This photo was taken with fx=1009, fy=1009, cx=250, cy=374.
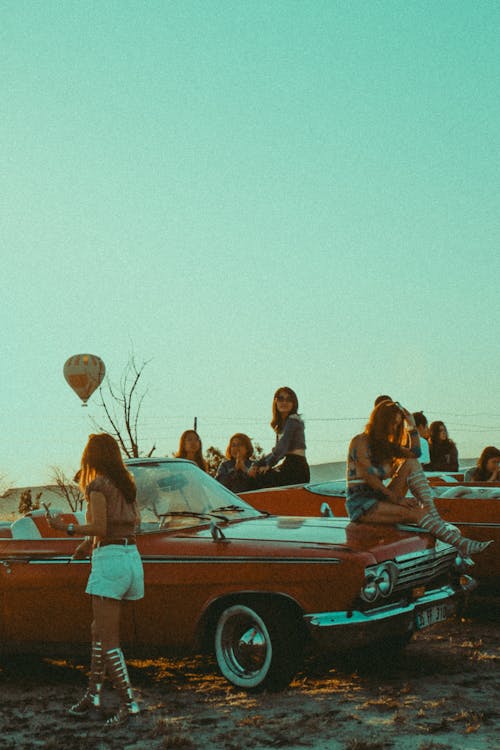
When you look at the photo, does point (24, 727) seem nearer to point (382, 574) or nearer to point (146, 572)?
point (146, 572)

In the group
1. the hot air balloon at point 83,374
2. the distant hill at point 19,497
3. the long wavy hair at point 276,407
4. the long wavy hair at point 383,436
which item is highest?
the hot air balloon at point 83,374

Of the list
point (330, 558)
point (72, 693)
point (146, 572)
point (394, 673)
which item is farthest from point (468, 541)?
point (72, 693)

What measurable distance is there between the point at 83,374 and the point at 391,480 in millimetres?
27849

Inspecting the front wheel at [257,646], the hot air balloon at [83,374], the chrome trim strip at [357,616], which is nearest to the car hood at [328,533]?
the chrome trim strip at [357,616]

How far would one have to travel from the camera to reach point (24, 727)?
18.5 ft

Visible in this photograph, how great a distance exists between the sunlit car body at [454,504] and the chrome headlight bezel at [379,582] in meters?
1.41

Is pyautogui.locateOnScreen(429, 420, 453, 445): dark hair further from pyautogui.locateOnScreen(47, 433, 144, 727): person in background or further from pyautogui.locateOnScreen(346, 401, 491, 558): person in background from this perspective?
pyautogui.locateOnScreen(47, 433, 144, 727): person in background

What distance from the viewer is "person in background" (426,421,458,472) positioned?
11.4 meters

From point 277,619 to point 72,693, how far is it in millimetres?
1508

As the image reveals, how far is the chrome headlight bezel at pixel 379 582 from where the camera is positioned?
5984 mm

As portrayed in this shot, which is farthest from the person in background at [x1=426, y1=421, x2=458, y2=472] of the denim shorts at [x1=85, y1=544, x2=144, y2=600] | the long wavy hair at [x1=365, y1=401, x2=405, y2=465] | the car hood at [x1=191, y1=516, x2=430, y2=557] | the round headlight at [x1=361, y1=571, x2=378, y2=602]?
the denim shorts at [x1=85, y1=544, x2=144, y2=600]

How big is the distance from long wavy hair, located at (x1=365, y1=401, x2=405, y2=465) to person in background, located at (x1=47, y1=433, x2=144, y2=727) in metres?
2.45

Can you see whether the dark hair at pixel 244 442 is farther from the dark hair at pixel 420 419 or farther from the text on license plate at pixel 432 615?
the text on license plate at pixel 432 615

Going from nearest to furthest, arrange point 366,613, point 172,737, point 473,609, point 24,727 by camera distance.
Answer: point 172,737, point 24,727, point 366,613, point 473,609
